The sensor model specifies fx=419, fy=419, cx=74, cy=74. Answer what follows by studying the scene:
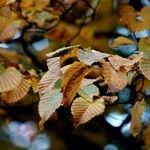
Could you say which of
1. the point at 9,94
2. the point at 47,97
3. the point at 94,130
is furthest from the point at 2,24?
the point at 94,130

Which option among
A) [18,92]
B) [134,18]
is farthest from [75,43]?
[18,92]

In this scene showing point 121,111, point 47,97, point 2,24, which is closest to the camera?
point 47,97

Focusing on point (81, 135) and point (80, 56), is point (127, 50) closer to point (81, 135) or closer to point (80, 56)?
point (81, 135)

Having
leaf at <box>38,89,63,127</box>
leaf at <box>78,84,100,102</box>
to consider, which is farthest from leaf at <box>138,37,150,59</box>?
Answer: leaf at <box>38,89,63,127</box>

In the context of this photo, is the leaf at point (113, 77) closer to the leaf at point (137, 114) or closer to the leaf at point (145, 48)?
the leaf at point (145, 48)

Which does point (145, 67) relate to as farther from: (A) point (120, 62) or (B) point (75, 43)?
(B) point (75, 43)

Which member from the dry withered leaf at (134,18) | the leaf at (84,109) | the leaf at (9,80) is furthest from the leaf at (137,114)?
the dry withered leaf at (134,18)
